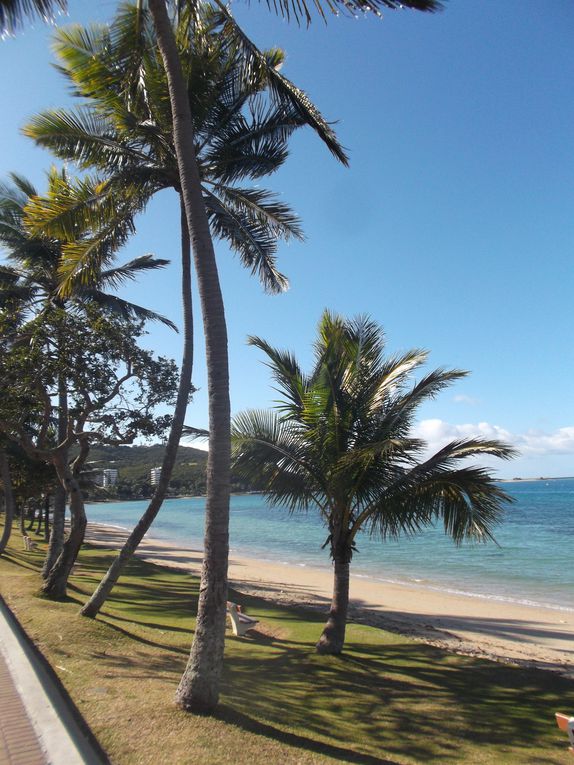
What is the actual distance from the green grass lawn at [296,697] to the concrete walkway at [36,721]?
0.16m

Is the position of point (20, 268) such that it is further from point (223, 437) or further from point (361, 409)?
point (223, 437)

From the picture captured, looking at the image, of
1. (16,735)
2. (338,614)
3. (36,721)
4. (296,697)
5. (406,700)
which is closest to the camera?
(16,735)

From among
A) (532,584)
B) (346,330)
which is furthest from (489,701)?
(532,584)

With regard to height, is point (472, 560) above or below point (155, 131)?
below

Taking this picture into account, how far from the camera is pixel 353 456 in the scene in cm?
775

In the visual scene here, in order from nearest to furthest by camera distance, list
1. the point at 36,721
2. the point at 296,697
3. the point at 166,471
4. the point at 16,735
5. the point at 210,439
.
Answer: the point at 16,735 → the point at 36,721 → the point at 210,439 → the point at 296,697 → the point at 166,471

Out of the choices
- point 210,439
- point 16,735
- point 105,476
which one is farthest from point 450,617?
point 105,476

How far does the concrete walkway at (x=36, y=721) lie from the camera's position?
158 inches

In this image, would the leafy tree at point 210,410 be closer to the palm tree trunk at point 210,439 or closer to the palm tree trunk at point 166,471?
the palm tree trunk at point 210,439

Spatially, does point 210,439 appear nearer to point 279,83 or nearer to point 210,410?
point 210,410

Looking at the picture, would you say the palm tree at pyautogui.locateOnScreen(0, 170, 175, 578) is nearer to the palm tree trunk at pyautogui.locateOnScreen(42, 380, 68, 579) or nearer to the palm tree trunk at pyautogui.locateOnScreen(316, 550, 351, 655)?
the palm tree trunk at pyautogui.locateOnScreen(42, 380, 68, 579)

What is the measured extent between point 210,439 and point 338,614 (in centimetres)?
469

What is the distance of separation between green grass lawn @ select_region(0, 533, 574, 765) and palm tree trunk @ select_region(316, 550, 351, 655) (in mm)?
219

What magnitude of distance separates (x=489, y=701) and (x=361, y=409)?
416cm
